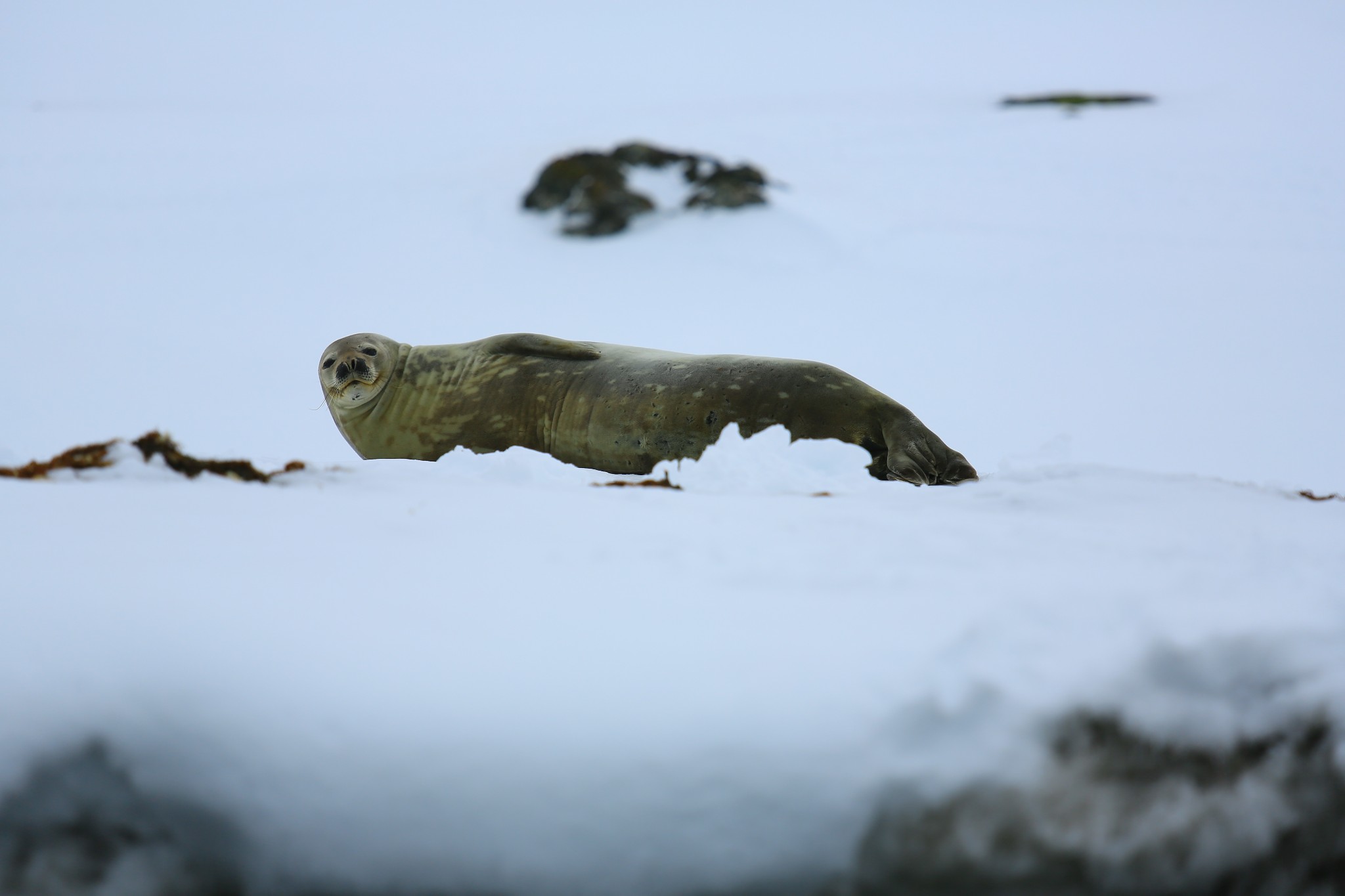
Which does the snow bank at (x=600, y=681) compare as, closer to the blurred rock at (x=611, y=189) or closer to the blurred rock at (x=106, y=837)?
the blurred rock at (x=106, y=837)

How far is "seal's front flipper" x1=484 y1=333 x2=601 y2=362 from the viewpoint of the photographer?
389 centimetres

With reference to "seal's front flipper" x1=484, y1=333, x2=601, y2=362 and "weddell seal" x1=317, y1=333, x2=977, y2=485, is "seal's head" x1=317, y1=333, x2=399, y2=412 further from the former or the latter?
"seal's front flipper" x1=484, y1=333, x2=601, y2=362

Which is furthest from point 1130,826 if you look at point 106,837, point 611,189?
point 611,189

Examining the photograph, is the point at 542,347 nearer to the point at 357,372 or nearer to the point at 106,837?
the point at 357,372

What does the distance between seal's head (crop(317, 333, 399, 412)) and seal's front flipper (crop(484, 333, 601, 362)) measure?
19.5 inches

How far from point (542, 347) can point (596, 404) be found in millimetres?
491

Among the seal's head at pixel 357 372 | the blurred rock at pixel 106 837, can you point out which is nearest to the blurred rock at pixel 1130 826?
the blurred rock at pixel 106 837

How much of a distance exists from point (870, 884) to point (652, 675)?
0.32m

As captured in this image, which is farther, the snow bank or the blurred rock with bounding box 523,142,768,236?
the blurred rock with bounding box 523,142,768,236

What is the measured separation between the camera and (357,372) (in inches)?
166

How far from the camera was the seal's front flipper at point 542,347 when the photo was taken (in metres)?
3.89

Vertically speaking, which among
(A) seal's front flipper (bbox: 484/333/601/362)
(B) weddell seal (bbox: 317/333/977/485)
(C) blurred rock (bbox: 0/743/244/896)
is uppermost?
(A) seal's front flipper (bbox: 484/333/601/362)

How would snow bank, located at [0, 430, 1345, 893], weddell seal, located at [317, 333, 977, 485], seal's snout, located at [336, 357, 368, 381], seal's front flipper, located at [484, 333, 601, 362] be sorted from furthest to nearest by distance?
seal's snout, located at [336, 357, 368, 381] < seal's front flipper, located at [484, 333, 601, 362] < weddell seal, located at [317, 333, 977, 485] < snow bank, located at [0, 430, 1345, 893]

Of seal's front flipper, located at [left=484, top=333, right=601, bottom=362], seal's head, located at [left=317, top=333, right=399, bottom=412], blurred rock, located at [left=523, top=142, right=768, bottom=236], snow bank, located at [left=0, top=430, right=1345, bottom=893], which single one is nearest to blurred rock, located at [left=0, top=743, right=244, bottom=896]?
snow bank, located at [left=0, top=430, right=1345, bottom=893]
